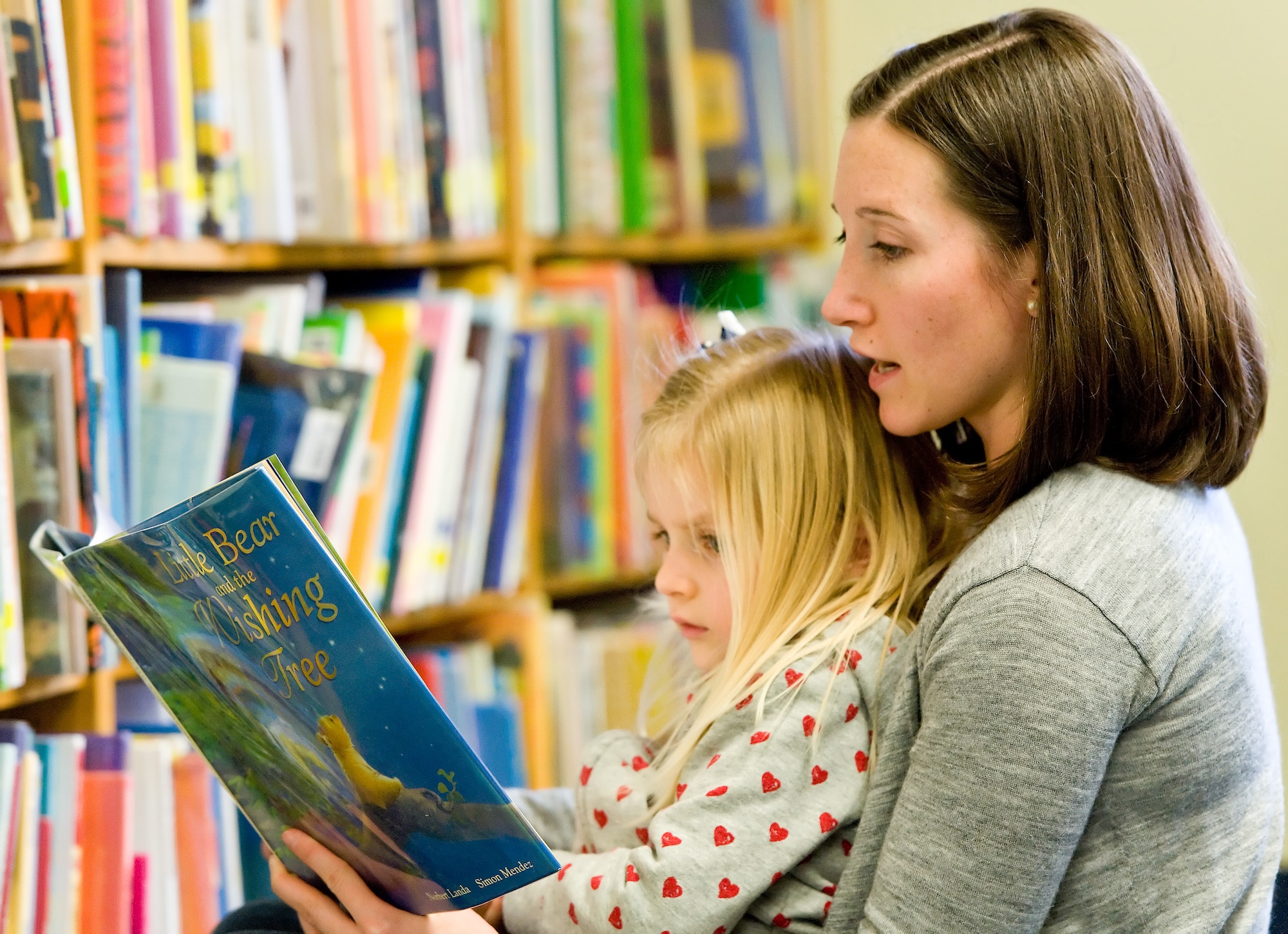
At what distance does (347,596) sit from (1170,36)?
4.08 feet

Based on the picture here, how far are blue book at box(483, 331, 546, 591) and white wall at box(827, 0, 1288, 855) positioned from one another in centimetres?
58

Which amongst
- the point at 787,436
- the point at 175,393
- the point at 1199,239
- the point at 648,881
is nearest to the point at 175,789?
the point at 175,393

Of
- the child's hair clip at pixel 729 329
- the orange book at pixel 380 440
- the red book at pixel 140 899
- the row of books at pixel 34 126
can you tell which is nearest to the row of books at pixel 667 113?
the orange book at pixel 380 440

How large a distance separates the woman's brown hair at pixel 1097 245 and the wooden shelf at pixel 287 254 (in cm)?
68

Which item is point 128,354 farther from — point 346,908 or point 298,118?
point 346,908

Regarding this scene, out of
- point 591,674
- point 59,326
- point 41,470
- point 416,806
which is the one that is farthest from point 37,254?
point 591,674

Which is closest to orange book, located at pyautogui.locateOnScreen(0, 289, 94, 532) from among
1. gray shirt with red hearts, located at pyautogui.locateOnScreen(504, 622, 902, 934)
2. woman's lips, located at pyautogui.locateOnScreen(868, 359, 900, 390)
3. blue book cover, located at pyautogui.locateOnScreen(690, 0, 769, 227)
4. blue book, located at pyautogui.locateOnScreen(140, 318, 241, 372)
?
blue book, located at pyautogui.locateOnScreen(140, 318, 241, 372)

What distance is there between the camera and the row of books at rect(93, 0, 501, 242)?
1.07 metres

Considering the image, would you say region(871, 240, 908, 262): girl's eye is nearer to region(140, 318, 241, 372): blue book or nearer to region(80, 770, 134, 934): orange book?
region(140, 318, 241, 372): blue book

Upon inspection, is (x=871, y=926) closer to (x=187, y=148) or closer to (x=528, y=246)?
(x=187, y=148)

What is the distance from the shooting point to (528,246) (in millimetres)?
1563

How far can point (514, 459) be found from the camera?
1.48m

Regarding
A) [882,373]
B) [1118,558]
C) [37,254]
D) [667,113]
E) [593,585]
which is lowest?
[593,585]

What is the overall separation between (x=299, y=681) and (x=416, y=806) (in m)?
0.10
